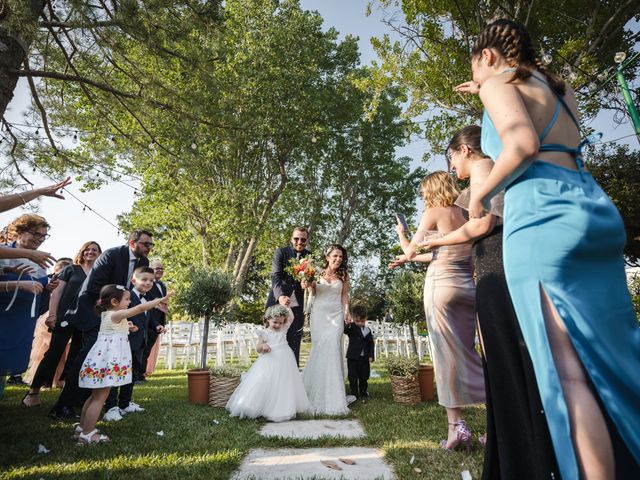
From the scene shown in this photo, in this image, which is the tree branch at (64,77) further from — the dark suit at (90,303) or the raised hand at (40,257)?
the raised hand at (40,257)

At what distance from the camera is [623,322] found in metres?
1.38

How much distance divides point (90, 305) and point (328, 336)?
2944 mm

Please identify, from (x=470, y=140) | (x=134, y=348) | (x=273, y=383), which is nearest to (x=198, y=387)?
(x=134, y=348)

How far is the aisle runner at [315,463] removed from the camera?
2609 mm

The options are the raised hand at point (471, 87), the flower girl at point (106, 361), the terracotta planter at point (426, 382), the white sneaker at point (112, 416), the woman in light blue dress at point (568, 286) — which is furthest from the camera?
the terracotta planter at point (426, 382)

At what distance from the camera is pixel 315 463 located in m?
2.86

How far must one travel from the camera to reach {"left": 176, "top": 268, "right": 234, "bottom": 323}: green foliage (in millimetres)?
6195

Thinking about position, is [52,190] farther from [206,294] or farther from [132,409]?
[206,294]

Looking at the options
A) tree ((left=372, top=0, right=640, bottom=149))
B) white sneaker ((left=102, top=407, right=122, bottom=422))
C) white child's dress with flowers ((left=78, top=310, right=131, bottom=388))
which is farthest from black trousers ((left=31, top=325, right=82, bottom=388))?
tree ((left=372, top=0, right=640, bottom=149))

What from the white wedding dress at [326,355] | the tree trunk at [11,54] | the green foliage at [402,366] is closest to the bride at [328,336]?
the white wedding dress at [326,355]

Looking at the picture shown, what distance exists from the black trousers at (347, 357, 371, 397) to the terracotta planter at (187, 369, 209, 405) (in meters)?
2.14

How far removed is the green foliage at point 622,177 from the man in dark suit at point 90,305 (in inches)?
553

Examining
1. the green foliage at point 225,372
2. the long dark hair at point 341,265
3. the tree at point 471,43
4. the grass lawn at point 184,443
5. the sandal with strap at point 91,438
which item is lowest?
the grass lawn at point 184,443

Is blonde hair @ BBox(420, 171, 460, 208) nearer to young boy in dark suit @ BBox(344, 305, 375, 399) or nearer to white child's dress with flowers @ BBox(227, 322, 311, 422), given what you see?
white child's dress with flowers @ BBox(227, 322, 311, 422)
